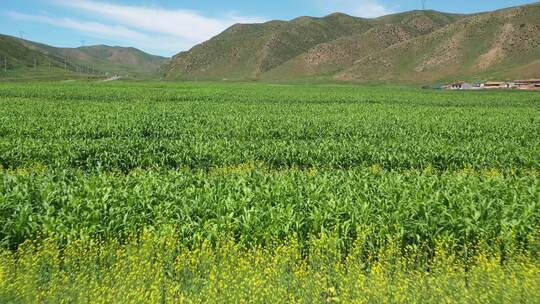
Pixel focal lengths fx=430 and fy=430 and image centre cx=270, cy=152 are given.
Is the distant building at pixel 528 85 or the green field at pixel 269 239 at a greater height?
the distant building at pixel 528 85

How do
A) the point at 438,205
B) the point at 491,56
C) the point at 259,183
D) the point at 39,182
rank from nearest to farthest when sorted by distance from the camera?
the point at 438,205, the point at 39,182, the point at 259,183, the point at 491,56

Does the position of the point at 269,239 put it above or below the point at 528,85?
below

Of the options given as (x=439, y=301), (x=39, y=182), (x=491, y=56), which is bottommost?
(x=439, y=301)

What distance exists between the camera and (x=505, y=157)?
54.0 feet

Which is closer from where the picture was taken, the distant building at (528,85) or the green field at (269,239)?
the green field at (269,239)

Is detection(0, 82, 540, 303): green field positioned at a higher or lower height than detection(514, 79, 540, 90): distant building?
lower

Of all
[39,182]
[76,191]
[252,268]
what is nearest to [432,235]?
[252,268]

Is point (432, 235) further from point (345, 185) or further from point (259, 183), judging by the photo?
point (259, 183)

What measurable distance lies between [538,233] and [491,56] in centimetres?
15764

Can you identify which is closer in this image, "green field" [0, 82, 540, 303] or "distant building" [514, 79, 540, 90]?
"green field" [0, 82, 540, 303]

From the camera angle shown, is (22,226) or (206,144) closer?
(22,226)

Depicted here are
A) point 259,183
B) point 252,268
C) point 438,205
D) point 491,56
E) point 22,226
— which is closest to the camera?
A: point 252,268

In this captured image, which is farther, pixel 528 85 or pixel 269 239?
pixel 528 85

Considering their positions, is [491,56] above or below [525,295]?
above
